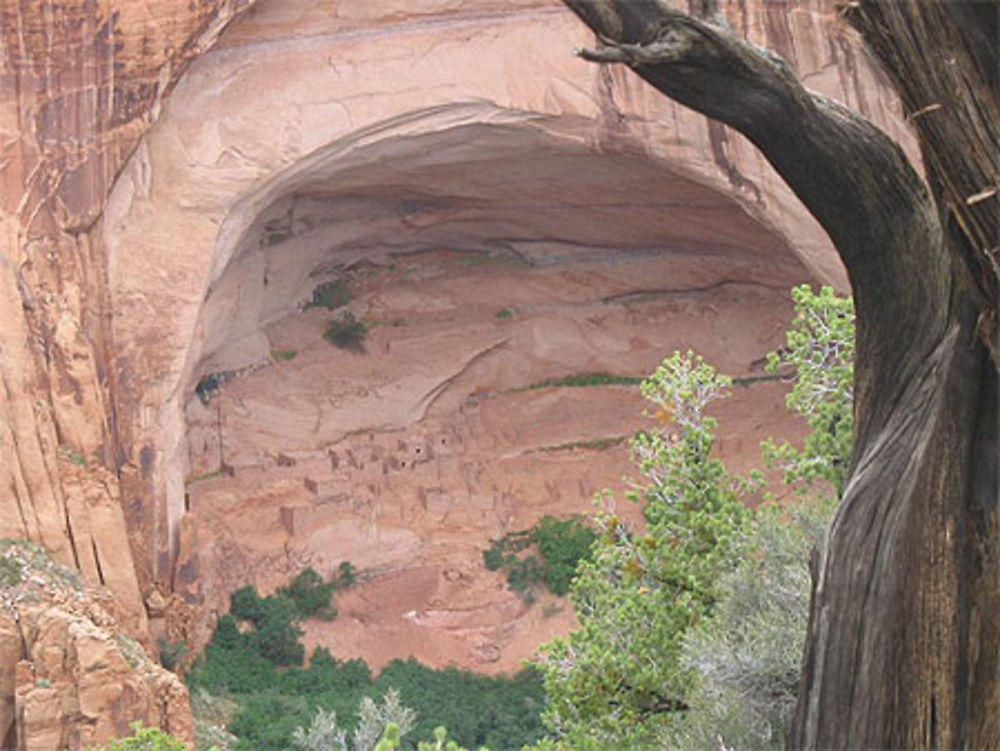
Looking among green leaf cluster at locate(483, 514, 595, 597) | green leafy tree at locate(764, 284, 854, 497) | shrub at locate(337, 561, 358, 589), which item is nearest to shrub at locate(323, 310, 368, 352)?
shrub at locate(337, 561, 358, 589)

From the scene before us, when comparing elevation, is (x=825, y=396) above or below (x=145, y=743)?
above

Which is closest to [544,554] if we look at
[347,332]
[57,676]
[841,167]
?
[347,332]

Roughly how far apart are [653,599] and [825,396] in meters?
1.82

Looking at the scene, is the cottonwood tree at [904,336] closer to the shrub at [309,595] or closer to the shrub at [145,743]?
the shrub at [145,743]

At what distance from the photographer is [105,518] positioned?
14727 mm

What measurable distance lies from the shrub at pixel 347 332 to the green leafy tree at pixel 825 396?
1070cm

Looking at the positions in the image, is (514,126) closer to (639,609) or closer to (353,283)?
(353,283)

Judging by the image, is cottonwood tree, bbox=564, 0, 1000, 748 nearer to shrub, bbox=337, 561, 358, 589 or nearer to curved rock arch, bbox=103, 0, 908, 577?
curved rock arch, bbox=103, 0, 908, 577

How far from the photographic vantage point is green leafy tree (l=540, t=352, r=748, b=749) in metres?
9.31

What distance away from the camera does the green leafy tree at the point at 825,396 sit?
A: 357 inches

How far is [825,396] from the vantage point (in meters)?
9.82

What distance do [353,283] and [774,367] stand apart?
1115 cm

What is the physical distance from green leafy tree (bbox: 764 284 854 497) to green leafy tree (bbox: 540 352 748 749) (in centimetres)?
59

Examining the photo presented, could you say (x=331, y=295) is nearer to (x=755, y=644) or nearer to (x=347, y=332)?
(x=347, y=332)
